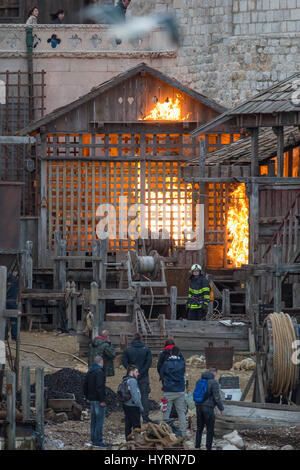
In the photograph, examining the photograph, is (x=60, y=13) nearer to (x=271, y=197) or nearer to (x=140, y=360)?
(x=271, y=197)

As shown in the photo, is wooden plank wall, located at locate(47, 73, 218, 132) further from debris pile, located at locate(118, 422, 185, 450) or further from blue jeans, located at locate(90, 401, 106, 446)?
debris pile, located at locate(118, 422, 185, 450)

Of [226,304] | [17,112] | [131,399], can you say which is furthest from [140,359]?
[17,112]

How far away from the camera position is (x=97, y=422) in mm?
17266

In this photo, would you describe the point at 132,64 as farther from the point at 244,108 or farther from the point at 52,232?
the point at 244,108

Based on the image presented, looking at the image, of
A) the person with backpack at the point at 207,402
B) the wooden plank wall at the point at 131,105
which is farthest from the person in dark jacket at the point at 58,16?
the person with backpack at the point at 207,402

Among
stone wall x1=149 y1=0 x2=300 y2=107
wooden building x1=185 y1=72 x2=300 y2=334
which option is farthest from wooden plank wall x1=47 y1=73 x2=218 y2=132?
wooden building x1=185 y1=72 x2=300 y2=334

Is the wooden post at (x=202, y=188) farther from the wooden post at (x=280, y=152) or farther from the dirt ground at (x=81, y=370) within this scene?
the dirt ground at (x=81, y=370)

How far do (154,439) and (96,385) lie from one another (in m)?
1.47

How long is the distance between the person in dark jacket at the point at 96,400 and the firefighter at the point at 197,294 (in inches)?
300

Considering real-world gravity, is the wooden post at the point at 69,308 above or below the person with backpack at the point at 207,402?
above

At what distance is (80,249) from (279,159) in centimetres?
852

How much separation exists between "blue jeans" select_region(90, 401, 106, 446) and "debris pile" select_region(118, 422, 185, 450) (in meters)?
0.59

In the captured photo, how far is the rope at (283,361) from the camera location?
1861cm
